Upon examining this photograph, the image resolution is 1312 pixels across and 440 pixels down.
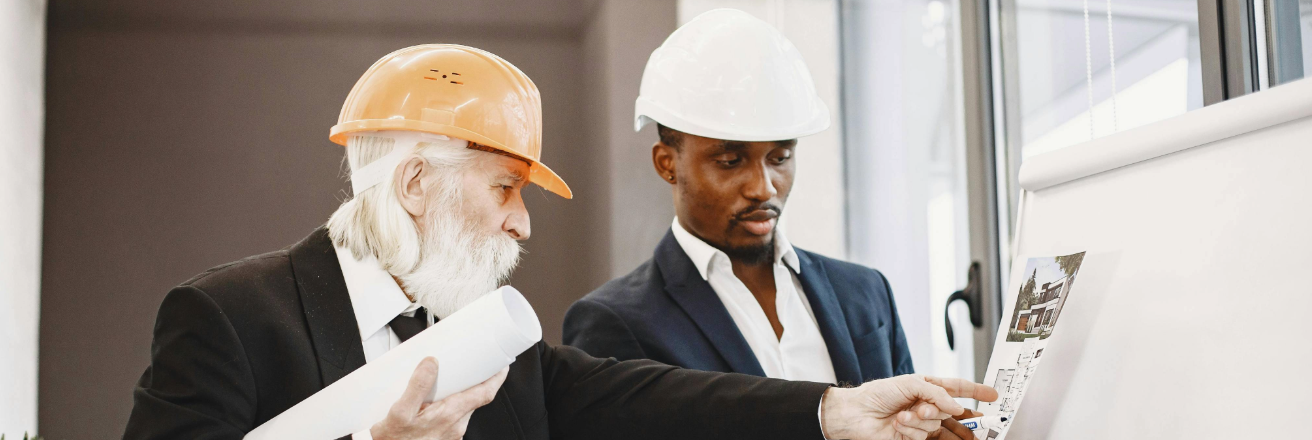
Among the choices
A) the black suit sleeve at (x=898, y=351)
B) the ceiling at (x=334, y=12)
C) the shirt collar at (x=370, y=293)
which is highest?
the ceiling at (x=334, y=12)

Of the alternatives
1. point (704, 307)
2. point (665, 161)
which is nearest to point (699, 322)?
point (704, 307)

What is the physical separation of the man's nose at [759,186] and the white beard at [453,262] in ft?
1.97

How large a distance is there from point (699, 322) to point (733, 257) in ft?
0.71

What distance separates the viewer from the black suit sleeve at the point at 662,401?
5.52ft

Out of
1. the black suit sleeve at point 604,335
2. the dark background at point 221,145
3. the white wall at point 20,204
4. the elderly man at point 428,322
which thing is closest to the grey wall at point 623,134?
the dark background at point 221,145

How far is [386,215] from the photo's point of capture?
160cm

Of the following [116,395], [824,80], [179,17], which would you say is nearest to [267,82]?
[179,17]

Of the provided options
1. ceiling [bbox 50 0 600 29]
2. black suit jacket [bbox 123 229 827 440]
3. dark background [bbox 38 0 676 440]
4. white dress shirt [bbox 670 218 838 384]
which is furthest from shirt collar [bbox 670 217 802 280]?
ceiling [bbox 50 0 600 29]

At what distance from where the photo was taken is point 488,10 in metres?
3.22

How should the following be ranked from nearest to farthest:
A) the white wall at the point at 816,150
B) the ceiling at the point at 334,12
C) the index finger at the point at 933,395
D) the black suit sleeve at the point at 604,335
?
the index finger at the point at 933,395
the black suit sleeve at the point at 604,335
the ceiling at the point at 334,12
the white wall at the point at 816,150

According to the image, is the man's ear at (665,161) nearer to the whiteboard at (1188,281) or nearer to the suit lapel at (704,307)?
the suit lapel at (704,307)

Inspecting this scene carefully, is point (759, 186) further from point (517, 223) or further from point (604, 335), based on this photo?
point (517, 223)

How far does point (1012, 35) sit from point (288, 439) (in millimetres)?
2325

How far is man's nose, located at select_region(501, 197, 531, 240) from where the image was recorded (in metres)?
1.72
